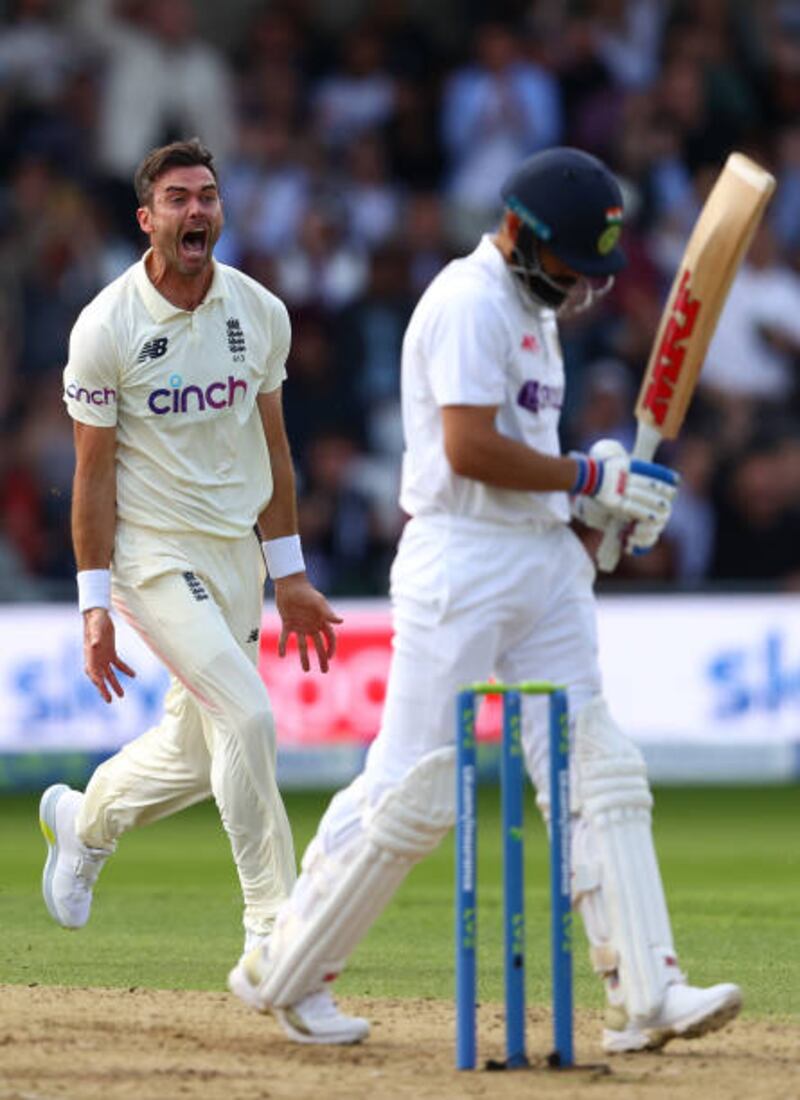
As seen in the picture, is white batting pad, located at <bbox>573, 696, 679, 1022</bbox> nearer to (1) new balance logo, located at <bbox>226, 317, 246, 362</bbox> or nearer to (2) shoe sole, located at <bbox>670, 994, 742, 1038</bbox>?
(2) shoe sole, located at <bbox>670, 994, 742, 1038</bbox>

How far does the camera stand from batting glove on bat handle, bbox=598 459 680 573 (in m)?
4.86

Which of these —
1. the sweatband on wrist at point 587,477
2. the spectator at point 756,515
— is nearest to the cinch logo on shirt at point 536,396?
the sweatband on wrist at point 587,477

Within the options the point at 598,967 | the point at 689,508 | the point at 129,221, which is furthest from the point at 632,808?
the point at 129,221

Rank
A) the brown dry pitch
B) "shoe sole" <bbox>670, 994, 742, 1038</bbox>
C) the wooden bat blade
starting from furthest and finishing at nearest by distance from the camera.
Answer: the wooden bat blade, "shoe sole" <bbox>670, 994, 742, 1038</bbox>, the brown dry pitch

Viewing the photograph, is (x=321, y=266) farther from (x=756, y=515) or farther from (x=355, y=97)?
(x=756, y=515)

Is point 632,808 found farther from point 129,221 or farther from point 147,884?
point 129,221

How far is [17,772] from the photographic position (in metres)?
11.7

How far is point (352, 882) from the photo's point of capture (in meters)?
4.80

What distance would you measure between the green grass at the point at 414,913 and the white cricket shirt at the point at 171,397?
1293 millimetres

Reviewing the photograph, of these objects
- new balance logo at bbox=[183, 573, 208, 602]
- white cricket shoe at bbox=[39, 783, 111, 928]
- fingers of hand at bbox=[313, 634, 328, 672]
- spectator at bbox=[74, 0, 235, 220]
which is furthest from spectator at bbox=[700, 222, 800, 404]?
new balance logo at bbox=[183, 573, 208, 602]

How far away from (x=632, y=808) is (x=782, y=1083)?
60 cm

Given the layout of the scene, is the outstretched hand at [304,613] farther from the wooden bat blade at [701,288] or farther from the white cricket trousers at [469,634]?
the wooden bat blade at [701,288]

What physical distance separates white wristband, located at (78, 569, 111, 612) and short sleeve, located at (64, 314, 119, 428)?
0.35 m

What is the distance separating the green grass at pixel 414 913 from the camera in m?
6.37
